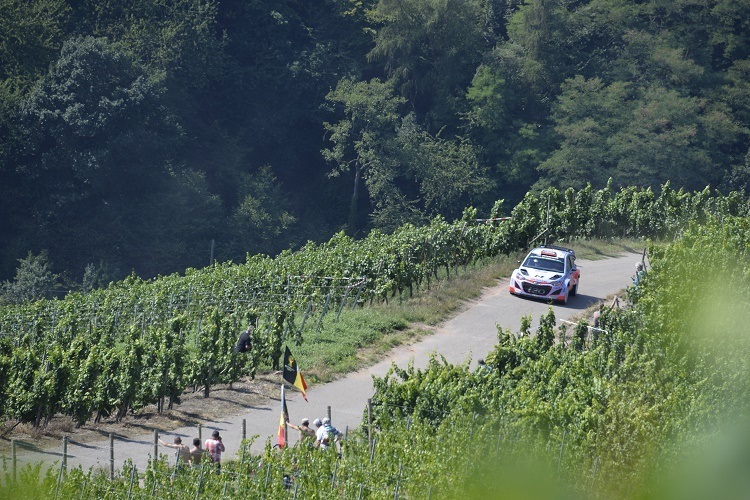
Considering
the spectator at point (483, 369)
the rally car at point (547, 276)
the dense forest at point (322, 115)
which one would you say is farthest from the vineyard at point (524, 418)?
the dense forest at point (322, 115)

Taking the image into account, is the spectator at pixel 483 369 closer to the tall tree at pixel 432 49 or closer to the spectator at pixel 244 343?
the spectator at pixel 244 343

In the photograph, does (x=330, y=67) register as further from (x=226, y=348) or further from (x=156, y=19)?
(x=226, y=348)

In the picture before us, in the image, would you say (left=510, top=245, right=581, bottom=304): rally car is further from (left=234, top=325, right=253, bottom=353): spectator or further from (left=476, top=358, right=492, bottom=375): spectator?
(left=234, top=325, right=253, bottom=353): spectator

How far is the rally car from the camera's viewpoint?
29.1m

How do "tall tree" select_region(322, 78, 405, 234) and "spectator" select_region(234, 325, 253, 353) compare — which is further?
"tall tree" select_region(322, 78, 405, 234)

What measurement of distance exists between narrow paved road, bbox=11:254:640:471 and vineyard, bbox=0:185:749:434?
1.62m

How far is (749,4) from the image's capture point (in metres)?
67.6

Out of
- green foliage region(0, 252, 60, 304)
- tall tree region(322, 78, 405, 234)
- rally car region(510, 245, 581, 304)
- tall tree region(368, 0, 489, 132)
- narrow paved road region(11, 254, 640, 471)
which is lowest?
green foliage region(0, 252, 60, 304)

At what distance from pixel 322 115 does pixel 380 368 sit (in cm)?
4284

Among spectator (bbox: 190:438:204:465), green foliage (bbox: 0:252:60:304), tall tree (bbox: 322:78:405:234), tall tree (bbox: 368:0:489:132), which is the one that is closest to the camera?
spectator (bbox: 190:438:204:465)

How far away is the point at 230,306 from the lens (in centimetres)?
3050

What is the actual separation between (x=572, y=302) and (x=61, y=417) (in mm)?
14427

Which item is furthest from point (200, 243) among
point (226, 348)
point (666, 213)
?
point (226, 348)

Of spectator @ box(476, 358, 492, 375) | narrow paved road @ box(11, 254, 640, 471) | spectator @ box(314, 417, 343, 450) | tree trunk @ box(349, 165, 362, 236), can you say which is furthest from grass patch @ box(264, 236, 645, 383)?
tree trunk @ box(349, 165, 362, 236)
